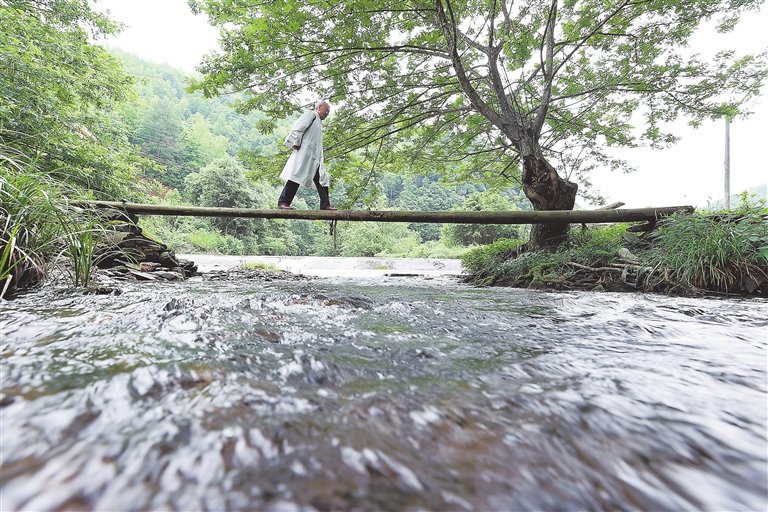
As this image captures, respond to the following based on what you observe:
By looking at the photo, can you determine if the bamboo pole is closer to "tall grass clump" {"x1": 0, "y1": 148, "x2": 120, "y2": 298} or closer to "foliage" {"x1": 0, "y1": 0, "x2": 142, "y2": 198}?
"foliage" {"x1": 0, "y1": 0, "x2": 142, "y2": 198}

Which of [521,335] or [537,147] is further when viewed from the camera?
[537,147]

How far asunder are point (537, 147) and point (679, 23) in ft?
9.25

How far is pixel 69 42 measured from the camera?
20.6 ft

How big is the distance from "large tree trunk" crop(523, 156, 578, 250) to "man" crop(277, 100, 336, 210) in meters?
3.43

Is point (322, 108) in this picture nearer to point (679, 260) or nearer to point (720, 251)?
point (679, 260)

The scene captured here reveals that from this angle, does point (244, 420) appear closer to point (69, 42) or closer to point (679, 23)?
point (679, 23)

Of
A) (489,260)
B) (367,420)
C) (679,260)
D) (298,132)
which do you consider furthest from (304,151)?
(679,260)

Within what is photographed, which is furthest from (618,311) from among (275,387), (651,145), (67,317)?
(651,145)

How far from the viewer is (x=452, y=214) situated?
14.8ft

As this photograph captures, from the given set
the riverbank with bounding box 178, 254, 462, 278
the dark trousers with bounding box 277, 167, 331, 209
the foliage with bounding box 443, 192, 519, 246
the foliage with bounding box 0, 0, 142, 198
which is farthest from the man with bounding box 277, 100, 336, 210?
the foliage with bounding box 443, 192, 519, 246

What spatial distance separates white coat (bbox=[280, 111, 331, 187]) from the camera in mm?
4949

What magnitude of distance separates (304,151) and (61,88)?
4613 millimetres

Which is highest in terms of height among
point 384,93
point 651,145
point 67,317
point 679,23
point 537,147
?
point 679,23

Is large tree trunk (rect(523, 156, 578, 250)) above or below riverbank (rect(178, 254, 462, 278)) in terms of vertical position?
above
